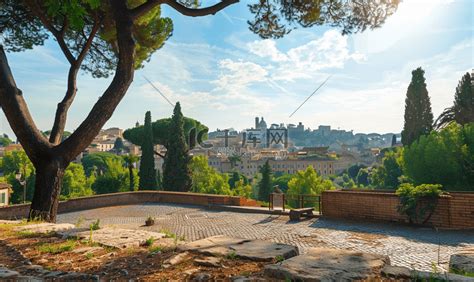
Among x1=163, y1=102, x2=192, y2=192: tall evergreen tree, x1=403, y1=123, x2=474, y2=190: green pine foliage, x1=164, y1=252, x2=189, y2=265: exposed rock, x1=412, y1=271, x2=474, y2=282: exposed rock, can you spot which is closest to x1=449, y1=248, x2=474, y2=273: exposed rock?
x1=412, y1=271, x2=474, y2=282: exposed rock

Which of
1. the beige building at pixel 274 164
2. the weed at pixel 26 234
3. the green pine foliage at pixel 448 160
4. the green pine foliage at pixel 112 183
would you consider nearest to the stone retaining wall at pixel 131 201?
the weed at pixel 26 234

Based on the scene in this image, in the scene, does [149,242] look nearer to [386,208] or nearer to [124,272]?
[124,272]

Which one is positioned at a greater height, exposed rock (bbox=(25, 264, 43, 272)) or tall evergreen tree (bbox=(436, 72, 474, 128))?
tall evergreen tree (bbox=(436, 72, 474, 128))

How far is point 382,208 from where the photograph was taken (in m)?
9.91

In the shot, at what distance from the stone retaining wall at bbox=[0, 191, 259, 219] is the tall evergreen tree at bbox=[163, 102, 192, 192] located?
35.4 ft

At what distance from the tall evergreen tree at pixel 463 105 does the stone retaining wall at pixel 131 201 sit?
885 inches

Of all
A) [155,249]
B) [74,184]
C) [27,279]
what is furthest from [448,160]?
[74,184]

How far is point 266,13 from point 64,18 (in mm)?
5530

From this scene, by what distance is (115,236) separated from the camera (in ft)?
14.6

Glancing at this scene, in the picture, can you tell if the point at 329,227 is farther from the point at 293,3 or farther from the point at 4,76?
the point at 4,76

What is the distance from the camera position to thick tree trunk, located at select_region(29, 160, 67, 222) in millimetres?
6844

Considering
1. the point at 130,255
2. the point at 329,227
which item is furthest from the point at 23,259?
the point at 329,227

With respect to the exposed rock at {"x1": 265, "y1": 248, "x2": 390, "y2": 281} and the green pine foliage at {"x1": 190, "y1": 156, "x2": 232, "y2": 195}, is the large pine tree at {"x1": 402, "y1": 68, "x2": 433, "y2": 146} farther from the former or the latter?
the exposed rock at {"x1": 265, "y1": 248, "x2": 390, "y2": 281}

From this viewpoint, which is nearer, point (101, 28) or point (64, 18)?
point (64, 18)
